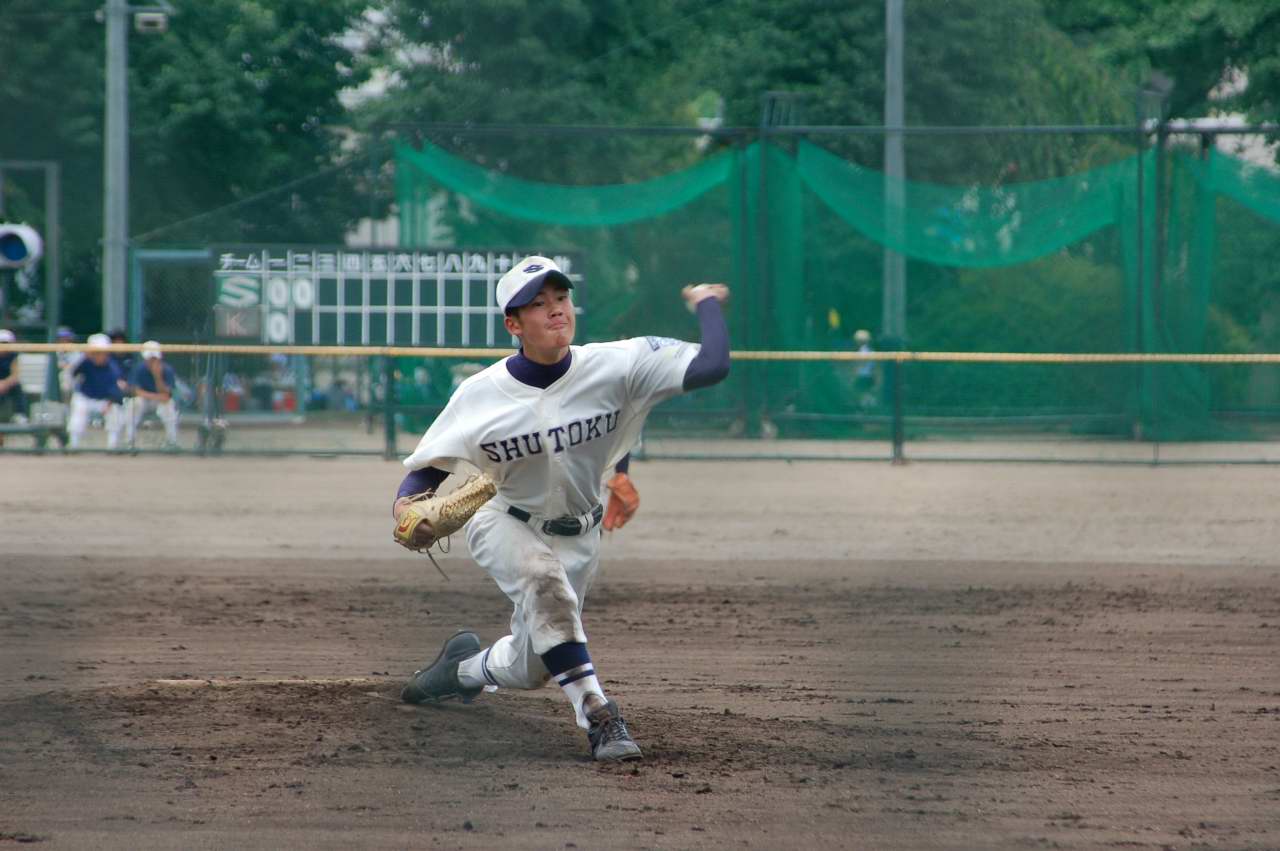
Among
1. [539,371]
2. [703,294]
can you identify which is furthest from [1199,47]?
[539,371]

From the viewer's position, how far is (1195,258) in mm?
15484

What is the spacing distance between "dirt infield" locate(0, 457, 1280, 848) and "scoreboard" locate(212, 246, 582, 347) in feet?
15.1

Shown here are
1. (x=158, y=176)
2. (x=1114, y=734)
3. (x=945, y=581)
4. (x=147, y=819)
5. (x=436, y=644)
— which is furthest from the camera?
(x=158, y=176)

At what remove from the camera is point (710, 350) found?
4.14 meters

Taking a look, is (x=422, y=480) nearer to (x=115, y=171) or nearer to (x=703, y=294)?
(x=703, y=294)

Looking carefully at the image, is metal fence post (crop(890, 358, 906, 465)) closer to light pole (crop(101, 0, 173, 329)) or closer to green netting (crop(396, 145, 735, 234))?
green netting (crop(396, 145, 735, 234))

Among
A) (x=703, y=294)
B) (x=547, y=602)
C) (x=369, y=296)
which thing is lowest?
(x=547, y=602)

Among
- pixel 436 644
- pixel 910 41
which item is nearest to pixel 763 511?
pixel 436 644

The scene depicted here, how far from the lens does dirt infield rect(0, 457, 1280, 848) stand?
371 cm

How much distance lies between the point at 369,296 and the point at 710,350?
11.9 meters

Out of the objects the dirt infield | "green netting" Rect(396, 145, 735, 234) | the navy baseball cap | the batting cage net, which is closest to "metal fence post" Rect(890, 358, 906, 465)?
the batting cage net

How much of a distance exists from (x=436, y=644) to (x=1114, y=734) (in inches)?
110

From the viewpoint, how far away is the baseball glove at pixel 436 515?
409 cm

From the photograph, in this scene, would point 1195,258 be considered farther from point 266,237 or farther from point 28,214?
point 28,214
